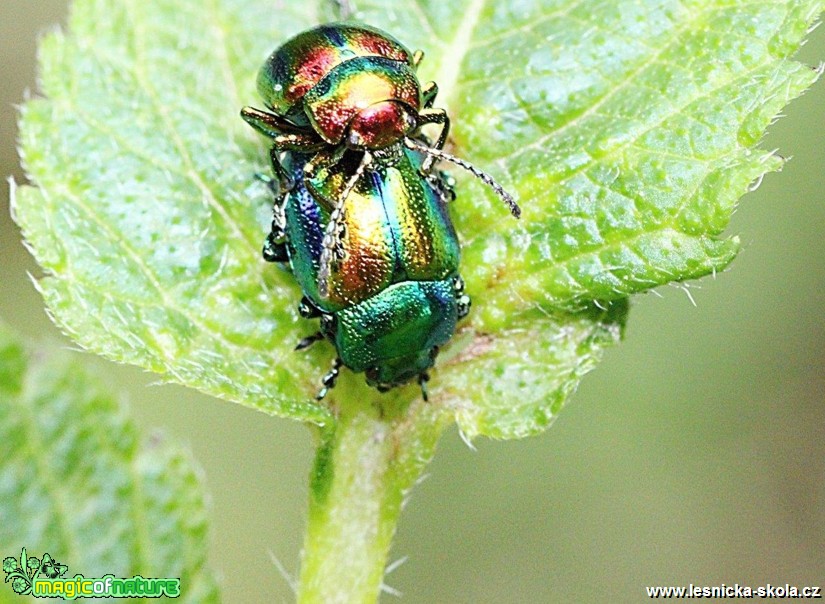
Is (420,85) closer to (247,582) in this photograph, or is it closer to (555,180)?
(555,180)

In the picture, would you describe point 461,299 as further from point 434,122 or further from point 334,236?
point 434,122

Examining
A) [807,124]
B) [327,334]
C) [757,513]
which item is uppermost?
[327,334]

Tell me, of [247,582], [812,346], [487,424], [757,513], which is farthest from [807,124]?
[247,582]

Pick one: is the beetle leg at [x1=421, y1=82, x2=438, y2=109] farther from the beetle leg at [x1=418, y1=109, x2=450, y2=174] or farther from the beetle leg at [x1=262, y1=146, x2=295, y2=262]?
the beetle leg at [x1=262, y1=146, x2=295, y2=262]

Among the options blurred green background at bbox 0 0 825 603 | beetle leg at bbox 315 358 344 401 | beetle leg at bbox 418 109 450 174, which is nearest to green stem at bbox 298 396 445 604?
beetle leg at bbox 315 358 344 401

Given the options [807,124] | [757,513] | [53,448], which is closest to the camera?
[53,448]

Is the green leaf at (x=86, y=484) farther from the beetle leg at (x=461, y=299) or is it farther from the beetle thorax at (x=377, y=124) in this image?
the beetle thorax at (x=377, y=124)

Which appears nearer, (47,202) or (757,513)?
(47,202)
